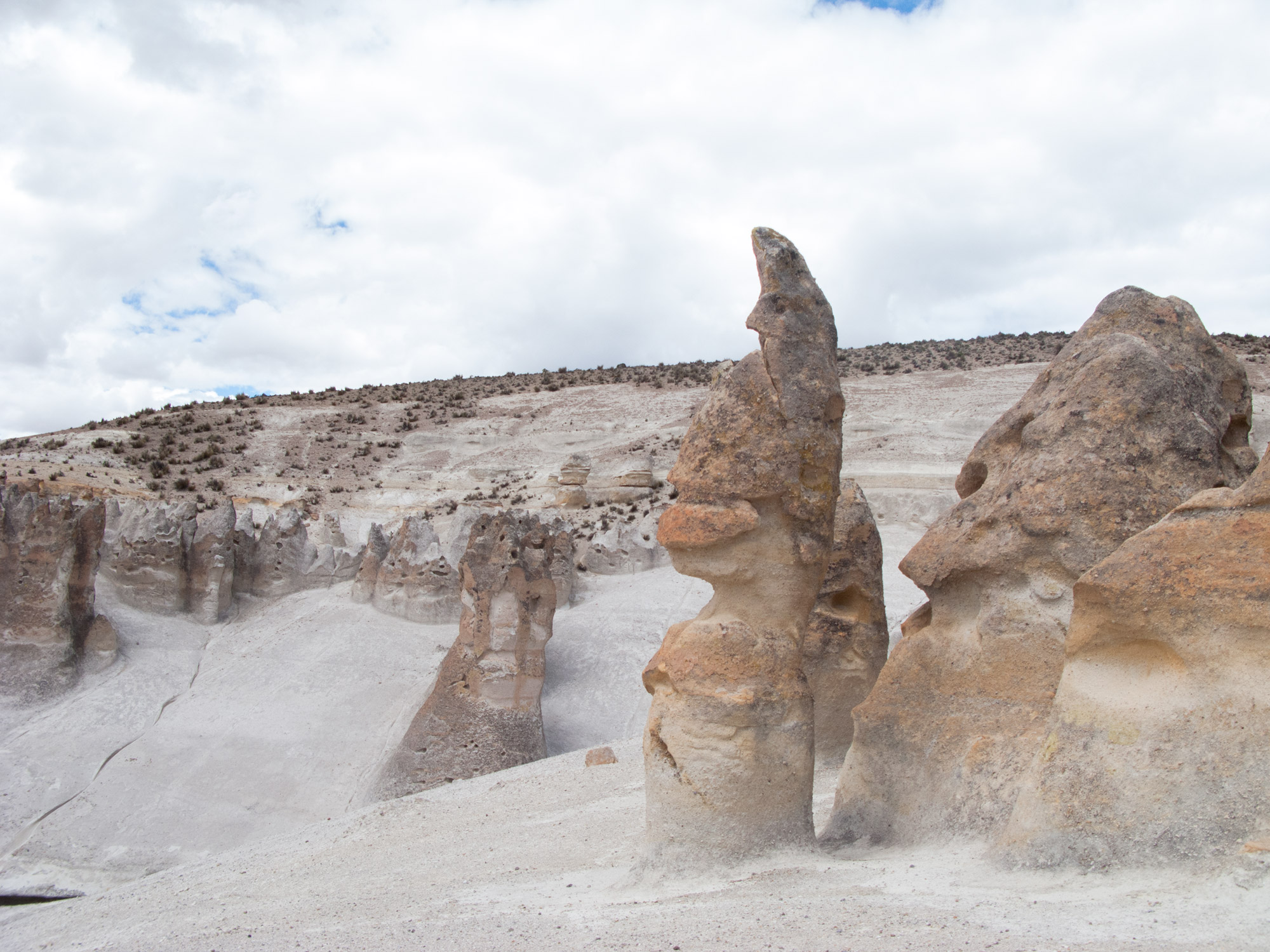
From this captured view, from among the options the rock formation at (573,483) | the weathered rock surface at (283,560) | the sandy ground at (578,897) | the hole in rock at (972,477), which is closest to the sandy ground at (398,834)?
the sandy ground at (578,897)

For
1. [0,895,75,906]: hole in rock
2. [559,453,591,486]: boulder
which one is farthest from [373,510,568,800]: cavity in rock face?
[559,453,591,486]: boulder

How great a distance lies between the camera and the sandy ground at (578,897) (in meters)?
3.03

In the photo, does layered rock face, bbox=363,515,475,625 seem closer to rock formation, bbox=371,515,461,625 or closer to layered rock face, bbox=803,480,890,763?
rock formation, bbox=371,515,461,625

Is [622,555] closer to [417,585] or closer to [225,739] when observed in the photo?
[417,585]

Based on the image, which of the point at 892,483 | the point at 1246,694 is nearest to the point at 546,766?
the point at 1246,694

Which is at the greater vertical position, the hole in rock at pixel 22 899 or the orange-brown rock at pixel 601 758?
the orange-brown rock at pixel 601 758

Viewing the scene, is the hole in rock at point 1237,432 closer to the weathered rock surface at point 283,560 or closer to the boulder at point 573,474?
the weathered rock surface at point 283,560

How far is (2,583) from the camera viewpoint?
38.2 ft

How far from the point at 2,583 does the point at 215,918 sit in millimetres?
8407

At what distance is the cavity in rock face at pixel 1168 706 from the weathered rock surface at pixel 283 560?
1376cm

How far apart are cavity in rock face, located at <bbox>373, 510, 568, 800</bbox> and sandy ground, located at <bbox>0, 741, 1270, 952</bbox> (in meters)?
1.98

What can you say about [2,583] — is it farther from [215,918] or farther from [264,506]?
[264,506]

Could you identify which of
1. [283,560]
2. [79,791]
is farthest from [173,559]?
[79,791]

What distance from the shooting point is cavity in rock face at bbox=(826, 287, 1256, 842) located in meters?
4.46
